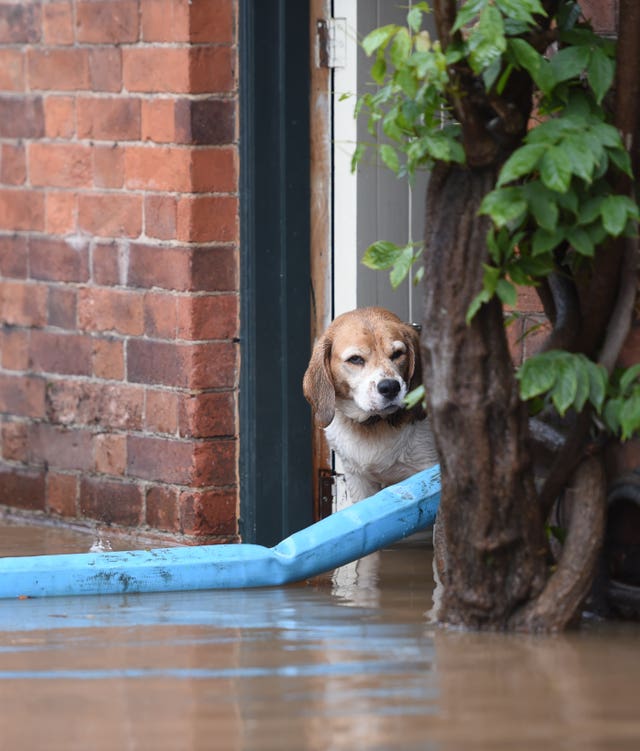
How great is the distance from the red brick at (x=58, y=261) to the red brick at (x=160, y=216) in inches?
14.8

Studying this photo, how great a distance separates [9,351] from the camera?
6.39 meters

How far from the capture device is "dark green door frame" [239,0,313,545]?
5508 millimetres

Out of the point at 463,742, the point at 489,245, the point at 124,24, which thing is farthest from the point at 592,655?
the point at 124,24

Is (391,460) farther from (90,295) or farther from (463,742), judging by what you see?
(463,742)

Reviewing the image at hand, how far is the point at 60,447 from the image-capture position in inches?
244

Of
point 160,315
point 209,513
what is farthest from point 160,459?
point 160,315

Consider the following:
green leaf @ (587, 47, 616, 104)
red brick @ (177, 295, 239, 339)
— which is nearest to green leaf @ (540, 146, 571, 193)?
green leaf @ (587, 47, 616, 104)

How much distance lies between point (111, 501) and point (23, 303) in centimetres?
87

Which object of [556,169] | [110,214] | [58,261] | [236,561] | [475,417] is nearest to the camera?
[556,169]

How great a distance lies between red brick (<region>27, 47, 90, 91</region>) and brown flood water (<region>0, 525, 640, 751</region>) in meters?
2.25

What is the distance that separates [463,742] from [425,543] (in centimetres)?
259

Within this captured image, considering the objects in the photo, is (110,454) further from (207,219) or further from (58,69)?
(58,69)

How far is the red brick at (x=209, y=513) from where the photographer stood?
5703 mm

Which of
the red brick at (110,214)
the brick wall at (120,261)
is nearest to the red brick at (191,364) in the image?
the brick wall at (120,261)
